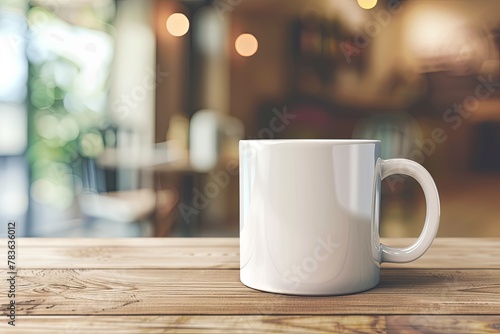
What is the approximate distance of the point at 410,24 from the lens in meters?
2.30

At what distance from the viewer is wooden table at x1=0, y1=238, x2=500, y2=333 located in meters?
0.44

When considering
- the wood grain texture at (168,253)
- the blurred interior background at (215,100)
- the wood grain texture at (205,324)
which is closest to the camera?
the wood grain texture at (205,324)

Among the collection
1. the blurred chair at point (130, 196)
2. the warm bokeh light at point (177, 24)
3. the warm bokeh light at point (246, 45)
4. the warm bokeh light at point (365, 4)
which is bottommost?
the blurred chair at point (130, 196)

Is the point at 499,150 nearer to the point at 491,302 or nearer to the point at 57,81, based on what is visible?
the point at 57,81

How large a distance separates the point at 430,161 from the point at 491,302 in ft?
6.18

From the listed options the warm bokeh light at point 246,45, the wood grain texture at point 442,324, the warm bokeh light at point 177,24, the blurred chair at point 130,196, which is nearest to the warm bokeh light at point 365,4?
the warm bokeh light at point 246,45

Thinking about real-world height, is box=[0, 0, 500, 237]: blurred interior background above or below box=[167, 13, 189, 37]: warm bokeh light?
below

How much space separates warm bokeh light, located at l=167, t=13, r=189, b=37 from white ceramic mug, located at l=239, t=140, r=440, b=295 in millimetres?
1899

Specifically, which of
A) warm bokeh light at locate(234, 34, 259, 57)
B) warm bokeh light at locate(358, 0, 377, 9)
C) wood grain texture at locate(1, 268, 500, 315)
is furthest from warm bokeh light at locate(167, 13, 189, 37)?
wood grain texture at locate(1, 268, 500, 315)

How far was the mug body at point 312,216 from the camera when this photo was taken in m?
0.52

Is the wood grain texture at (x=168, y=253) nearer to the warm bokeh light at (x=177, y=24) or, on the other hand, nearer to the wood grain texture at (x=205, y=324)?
the wood grain texture at (x=205, y=324)

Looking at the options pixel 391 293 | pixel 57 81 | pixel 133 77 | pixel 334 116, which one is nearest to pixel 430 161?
pixel 334 116

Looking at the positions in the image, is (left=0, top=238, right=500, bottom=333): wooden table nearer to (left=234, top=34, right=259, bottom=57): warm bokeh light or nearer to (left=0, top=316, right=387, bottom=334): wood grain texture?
(left=0, top=316, right=387, bottom=334): wood grain texture

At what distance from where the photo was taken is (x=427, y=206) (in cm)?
56
